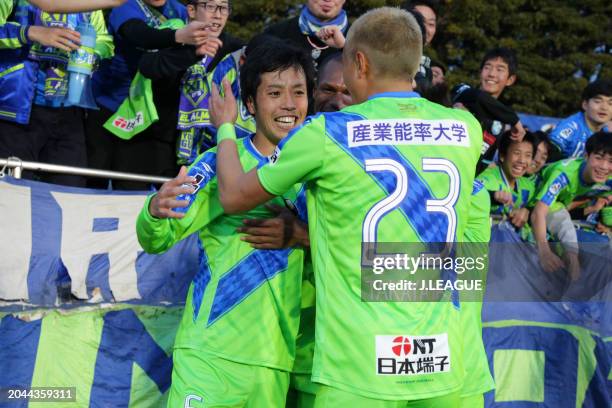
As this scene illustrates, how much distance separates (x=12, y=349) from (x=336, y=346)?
8.91 feet

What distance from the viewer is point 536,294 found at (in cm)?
691

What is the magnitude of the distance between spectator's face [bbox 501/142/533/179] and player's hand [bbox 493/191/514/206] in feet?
1.17

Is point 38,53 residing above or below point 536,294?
above

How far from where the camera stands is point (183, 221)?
157 inches

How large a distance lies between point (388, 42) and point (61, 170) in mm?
3132

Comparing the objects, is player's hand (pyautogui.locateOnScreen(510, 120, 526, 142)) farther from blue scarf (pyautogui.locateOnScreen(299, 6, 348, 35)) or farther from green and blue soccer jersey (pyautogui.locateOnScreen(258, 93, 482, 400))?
green and blue soccer jersey (pyautogui.locateOnScreen(258, 93, 482, 400))

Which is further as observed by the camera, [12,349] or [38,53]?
[38,53]

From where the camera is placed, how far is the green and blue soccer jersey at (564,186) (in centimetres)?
793

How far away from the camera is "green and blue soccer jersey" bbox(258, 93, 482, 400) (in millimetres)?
3361

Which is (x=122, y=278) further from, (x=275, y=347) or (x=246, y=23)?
(x=246, y=23)

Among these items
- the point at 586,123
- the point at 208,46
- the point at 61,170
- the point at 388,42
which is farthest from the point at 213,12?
the point at 586,123

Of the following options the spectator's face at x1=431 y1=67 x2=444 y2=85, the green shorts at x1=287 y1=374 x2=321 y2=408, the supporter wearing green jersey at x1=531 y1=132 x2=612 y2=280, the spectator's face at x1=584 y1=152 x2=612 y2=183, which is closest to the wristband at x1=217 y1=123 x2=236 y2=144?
the green shorts at x1=287 y1=374 x2=321 y2=408

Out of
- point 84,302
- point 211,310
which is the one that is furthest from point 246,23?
point 211,310

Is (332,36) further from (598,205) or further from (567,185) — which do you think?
(598,205)
